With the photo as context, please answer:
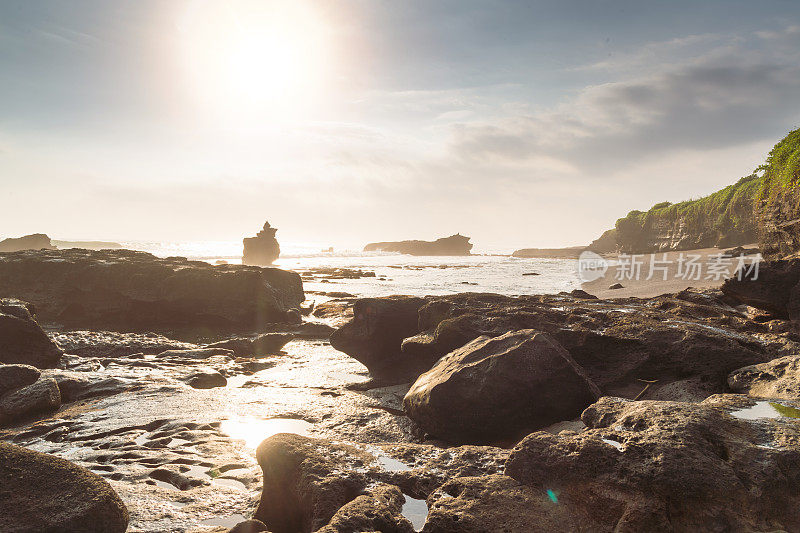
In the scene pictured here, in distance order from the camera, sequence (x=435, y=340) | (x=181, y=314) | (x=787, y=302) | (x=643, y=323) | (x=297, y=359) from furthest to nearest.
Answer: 1. (x=181, y=314)
2. (x=297, y=359)
3. (x=787, y=302)
4. (x=435, y=340)
5. (x=643, y=323)

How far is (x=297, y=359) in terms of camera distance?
9.02 metres

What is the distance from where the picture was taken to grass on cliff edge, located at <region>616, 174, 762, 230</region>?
3494 centimetres

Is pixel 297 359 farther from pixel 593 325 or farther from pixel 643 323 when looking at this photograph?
pixel 643 323

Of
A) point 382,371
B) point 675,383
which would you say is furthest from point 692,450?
point 382,371

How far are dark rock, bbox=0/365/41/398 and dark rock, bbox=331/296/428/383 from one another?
4587 mm

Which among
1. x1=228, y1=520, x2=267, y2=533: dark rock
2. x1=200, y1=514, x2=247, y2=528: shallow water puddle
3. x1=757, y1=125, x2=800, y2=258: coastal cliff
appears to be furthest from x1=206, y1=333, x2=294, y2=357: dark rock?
x1=757, y1=125, x2=800, y2=258: coastal cliff

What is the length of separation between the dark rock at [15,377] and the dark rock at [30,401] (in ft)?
0.41

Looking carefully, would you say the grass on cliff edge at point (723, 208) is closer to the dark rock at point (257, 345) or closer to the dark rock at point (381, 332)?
the dark rock at point (381, 332)

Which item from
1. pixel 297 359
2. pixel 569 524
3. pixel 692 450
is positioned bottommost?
pixel 297 359

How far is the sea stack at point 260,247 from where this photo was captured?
54250 mm

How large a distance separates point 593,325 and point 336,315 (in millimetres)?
9385

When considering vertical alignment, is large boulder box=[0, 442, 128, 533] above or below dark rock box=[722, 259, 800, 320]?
below

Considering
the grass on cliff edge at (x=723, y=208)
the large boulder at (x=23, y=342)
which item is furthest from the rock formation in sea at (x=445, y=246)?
the large boulder at (x=23, y=342)

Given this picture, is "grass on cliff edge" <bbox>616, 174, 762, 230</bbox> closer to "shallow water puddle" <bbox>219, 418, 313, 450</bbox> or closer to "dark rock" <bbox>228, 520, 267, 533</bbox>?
"shallow water puddle" <bbox>219, 418, 313, 450</bbox>
